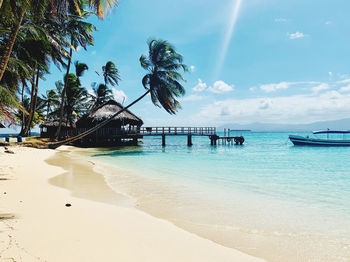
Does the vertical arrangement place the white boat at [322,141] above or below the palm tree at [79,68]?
below

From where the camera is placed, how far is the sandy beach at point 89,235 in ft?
8.19

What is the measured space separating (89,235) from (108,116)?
80.3 feet

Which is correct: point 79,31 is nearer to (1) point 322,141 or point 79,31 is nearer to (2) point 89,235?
(2) point 89,235

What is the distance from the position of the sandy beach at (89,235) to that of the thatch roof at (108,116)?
21.9m

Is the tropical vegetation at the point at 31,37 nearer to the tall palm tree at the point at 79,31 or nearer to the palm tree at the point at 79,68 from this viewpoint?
the tall palm tree at the point at 79,31

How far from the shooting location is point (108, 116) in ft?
86.8

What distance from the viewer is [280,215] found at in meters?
4.82

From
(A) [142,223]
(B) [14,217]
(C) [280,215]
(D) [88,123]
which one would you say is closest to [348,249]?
(C) [280,215]

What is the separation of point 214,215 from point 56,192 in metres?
3.76

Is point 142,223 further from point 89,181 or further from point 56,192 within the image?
point 89,181

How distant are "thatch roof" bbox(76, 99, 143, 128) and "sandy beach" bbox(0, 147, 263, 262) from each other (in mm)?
21863

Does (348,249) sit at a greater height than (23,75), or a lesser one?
lesser

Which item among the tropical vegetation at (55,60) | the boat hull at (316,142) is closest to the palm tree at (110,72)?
the tropical vegetation at (55,60)

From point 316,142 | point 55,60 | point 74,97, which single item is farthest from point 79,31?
point 316,142
